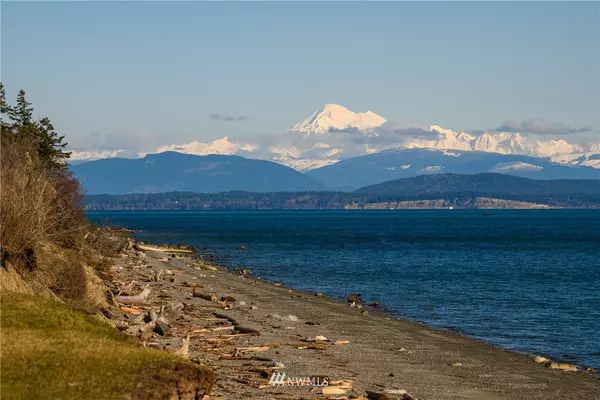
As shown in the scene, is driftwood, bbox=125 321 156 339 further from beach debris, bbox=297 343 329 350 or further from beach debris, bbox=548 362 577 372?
beach debris, bbox=548 362 577 372

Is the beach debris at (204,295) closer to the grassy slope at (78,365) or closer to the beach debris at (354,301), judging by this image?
the beach debris at (354,301)

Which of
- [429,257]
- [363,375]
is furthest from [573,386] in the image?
[429,257]

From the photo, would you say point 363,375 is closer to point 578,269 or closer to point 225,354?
point 225,354

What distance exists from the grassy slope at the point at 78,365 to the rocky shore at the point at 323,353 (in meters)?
Result: 2.54

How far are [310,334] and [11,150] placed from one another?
1298 cm

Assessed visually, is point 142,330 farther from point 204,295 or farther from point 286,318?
point 204,295

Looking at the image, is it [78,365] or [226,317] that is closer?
[78,365]

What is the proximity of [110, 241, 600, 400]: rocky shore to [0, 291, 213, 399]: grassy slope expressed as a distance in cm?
254

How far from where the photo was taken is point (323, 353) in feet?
94.1

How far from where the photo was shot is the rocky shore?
74.6 ft

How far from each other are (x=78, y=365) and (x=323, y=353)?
12552 millimetres

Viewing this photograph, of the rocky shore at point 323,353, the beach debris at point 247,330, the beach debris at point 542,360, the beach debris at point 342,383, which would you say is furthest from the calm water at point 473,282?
the beach debris at point 342,383

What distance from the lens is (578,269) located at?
83250mm

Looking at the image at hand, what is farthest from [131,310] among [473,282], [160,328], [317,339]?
[473,282]
